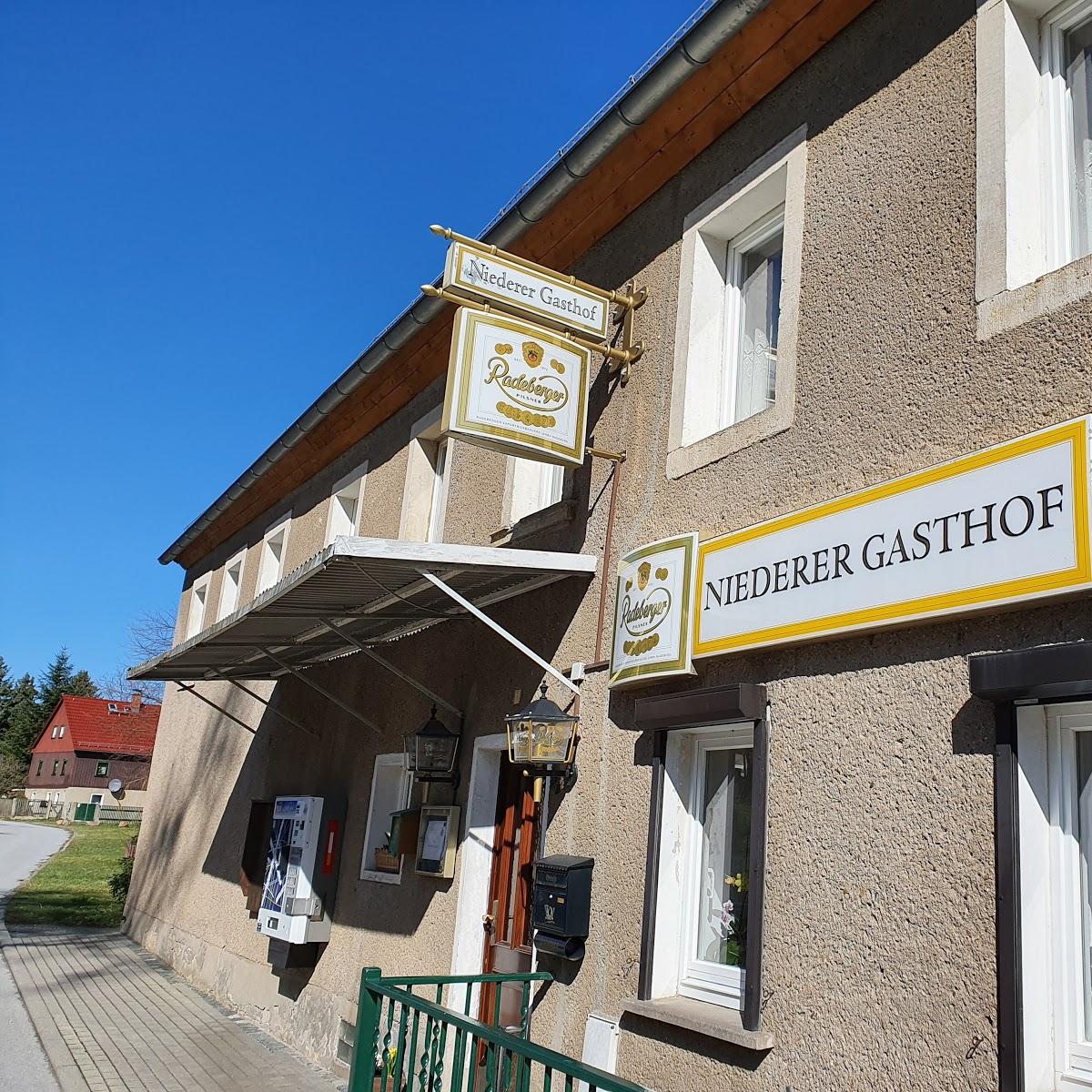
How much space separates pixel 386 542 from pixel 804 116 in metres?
3.01

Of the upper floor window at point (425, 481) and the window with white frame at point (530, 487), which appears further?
the upper floor window at point (425, 481)

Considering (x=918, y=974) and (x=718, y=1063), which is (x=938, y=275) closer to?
(x=918, y=974)

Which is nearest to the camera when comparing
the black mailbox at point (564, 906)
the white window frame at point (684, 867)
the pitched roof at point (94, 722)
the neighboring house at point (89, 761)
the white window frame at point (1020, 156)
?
the white window frame at point (1020, 156)

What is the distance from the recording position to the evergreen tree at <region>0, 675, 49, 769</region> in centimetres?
7494

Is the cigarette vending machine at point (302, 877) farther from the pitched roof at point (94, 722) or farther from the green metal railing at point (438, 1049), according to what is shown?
the pitched roof at point (94, 722)

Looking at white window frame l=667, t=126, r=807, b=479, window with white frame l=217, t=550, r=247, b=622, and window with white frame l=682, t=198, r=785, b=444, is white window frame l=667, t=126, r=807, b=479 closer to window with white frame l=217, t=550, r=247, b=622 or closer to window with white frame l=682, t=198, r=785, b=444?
window with white frame l=682, t=198, r=785, b=444

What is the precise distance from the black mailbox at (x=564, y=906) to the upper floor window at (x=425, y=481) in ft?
12.7

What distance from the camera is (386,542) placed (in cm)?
570

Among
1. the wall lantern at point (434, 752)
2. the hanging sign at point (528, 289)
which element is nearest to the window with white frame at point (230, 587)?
the wall lantern at point (434, 752)

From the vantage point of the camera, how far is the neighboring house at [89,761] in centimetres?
6400

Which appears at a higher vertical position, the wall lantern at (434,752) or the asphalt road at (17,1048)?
the wall lantern at (434,752)

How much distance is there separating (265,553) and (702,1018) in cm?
983

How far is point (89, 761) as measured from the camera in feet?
214

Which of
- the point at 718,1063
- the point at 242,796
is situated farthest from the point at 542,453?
the point at 242,796
